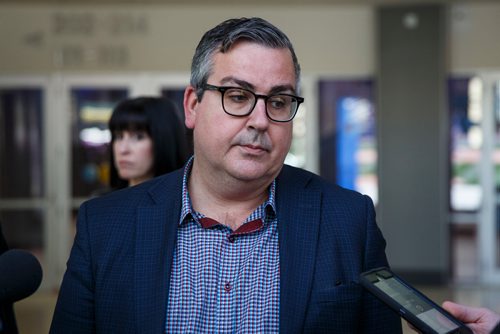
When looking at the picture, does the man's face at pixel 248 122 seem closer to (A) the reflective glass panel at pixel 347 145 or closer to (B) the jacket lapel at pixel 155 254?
(B) the jacket lapel at pixel 155 254

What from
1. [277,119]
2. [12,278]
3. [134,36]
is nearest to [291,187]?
[277,119]

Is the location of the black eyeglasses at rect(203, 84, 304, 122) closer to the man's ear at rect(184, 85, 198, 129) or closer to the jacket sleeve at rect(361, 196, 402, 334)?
the man's ear at rect(184, 85, 198, 129)

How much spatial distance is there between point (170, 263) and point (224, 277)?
5.8 inches

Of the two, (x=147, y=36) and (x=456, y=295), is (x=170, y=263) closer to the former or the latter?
(x=456, y=295)

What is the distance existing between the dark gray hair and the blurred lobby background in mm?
7375

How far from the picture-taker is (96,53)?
30.4 feet

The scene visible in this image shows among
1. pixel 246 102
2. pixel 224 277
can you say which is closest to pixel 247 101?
pixel 246 102

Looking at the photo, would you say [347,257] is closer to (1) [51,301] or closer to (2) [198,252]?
(2) [198,252]

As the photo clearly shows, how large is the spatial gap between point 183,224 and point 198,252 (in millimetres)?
103

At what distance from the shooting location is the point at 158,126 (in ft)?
11.1

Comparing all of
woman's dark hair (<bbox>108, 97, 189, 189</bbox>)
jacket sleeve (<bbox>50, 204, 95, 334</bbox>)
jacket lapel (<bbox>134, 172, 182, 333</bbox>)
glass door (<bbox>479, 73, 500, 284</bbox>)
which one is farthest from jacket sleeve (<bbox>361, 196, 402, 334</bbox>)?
glass door (<bbox>479, 73, 500, 284</bbox>)

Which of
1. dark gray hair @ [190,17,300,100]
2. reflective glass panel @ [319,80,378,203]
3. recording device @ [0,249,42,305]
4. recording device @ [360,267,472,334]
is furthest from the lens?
reflective glass panel @ [319,80,378,203]

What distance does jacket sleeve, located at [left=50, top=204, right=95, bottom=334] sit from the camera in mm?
1823

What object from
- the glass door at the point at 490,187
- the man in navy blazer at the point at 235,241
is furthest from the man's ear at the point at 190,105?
the glass door at the point at 490,187
